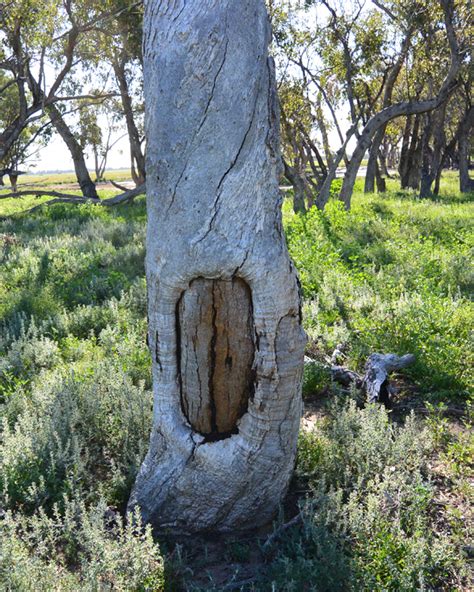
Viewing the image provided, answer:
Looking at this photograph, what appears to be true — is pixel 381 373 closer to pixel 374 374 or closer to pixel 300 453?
pixel 374 374

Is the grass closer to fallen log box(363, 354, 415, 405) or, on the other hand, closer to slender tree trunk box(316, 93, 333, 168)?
fallen log box(363, 354, 415, 405)

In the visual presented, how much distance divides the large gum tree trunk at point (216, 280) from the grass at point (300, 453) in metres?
0.33

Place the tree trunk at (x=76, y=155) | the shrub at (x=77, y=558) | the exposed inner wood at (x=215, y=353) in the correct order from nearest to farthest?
the shrub at (x=77, y=558)
the exposed inner wood at (x=215, y=353)
the tree trunk at (x=76, y=155)

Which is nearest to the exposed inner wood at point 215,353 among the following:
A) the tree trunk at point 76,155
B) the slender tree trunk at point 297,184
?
the slender tree trunk at point 297,184

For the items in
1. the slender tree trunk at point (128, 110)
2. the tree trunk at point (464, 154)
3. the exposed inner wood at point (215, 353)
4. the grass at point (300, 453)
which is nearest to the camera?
the grass at point (300, 453)

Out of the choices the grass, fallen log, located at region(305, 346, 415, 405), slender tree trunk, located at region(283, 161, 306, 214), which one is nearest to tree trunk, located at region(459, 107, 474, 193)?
slender tree trunk, located at region(283, 161, 306, 214)

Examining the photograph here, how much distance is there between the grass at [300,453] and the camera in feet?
8.91

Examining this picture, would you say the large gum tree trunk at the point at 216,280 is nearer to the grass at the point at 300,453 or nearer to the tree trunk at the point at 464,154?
the grass at the point at 300,453

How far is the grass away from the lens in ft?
8.91

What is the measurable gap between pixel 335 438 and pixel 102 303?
456 cm

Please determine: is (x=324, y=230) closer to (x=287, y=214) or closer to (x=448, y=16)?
(x=287, y=214)

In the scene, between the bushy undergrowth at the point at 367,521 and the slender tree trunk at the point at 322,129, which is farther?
the slender tree trunk at the point at 322,129

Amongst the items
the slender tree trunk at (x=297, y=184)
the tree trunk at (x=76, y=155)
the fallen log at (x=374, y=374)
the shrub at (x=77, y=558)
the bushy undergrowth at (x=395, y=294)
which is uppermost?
the tree trunk at (x=76, y=155)

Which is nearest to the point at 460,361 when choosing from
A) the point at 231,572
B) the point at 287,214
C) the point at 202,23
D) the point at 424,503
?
the point at 424,503
